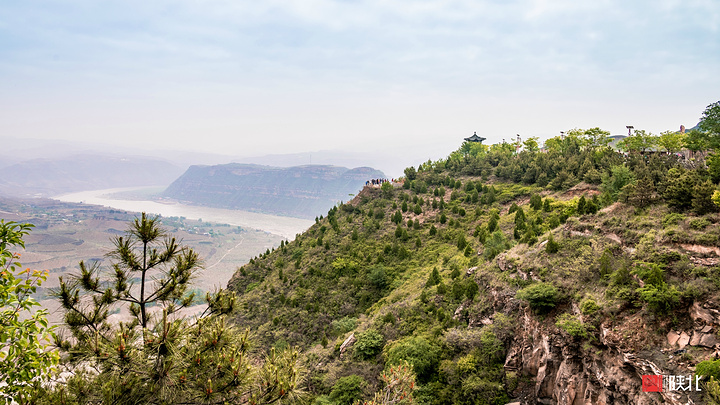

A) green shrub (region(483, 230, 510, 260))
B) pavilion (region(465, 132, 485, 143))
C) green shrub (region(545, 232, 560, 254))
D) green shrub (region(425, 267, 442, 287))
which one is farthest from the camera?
pavilion (region(465, 132, 485, 143))

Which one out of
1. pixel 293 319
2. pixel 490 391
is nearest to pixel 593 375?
pixel 490 391

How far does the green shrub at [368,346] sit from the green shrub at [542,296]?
9.24 metres

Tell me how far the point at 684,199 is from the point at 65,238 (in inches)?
6917

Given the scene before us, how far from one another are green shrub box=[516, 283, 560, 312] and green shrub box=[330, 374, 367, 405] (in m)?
9.21

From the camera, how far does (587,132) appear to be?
1569 inches

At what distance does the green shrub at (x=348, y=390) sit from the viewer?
1778cm

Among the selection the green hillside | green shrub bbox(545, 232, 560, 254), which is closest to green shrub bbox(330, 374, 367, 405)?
the green hillside

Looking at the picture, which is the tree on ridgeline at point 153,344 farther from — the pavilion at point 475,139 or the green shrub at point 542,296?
the pavilion at point 475,139

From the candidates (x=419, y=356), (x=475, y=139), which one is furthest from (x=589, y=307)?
(x=475, y=139)

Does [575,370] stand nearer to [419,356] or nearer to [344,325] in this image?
[419,356]

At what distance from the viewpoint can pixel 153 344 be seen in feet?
19.6

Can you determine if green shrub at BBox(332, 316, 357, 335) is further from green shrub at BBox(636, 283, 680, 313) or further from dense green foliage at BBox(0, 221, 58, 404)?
dense green foliage at BBox(0, 221, 58, 404)

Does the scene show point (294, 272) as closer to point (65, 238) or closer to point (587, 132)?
point (587, 132)

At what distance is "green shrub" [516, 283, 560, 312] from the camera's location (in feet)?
48.7
